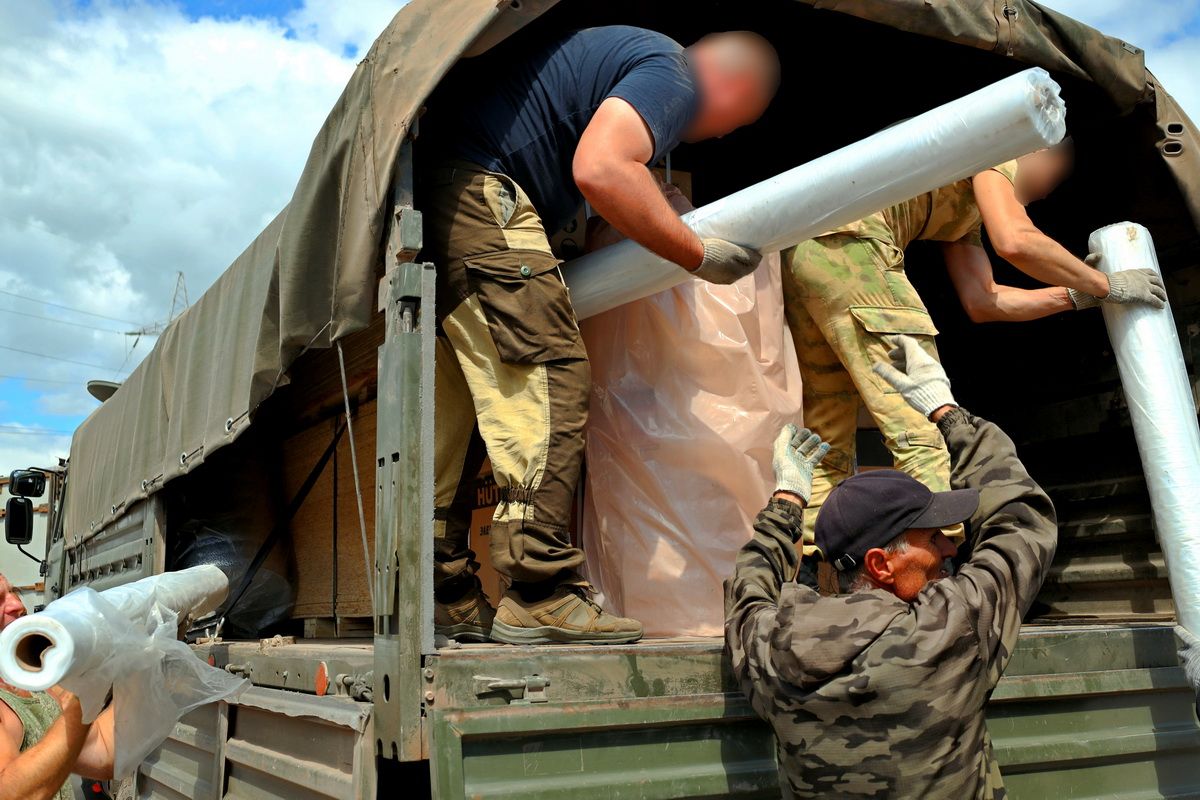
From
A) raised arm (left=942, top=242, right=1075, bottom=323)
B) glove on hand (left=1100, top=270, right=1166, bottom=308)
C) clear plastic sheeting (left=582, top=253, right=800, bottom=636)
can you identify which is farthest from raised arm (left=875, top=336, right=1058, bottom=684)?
raised arm (left=942, top=242, right=1075, bottom=323)

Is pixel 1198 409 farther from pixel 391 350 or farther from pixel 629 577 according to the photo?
pixel 391 350

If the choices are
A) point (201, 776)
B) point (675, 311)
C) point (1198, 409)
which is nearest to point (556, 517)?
point (675, 311)

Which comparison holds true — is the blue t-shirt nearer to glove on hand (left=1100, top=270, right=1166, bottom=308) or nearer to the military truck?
the military truck

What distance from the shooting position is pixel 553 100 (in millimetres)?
2543

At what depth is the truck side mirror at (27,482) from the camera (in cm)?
693

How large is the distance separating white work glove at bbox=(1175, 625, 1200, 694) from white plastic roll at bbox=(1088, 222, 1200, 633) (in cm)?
3

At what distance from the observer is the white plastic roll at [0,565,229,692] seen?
70.9 inches

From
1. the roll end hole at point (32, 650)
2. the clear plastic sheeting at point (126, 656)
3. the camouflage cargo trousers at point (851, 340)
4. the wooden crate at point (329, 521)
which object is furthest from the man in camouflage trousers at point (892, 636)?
the wooden crate at point (329, 521)

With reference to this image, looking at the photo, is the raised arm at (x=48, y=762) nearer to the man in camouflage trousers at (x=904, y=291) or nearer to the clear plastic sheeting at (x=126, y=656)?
the clear plastic sheeting at (x=126, y=656)

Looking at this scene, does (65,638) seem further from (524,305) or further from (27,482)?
(27,482)

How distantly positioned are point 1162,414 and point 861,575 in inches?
50.1

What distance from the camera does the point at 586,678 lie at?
194 centimetres

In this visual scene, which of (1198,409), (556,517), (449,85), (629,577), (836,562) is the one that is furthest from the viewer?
(1198,409)

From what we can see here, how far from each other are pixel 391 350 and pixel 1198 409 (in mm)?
2495
